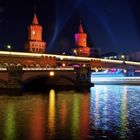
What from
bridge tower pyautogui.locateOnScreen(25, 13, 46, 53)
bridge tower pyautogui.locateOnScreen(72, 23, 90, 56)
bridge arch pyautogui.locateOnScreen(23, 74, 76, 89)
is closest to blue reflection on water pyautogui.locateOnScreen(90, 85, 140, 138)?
bridge arch pyautogui.locateOnScreen(23, 74, 76, 89)

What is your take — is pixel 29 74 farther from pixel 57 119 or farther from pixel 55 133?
pixel 55 133

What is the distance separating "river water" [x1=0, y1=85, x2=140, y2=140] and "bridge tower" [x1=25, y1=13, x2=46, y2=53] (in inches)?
2281

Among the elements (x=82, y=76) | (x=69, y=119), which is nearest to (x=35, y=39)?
(x=82, y=76)

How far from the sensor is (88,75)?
216 feet

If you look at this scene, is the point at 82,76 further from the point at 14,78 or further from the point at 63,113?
the point at 63,113

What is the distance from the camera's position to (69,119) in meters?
30.8

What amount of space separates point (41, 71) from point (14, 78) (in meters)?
5.03

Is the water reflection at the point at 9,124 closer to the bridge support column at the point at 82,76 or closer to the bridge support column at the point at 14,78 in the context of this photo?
the bridge support column at the point at 14,78

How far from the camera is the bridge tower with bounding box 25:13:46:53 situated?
3935 inches

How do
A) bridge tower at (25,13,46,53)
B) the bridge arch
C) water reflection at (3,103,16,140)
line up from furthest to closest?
bridge tower at (25,13,46,53) < the bridge arch < water reflection at (3,103,16,140)

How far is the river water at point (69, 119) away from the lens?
25312 mm

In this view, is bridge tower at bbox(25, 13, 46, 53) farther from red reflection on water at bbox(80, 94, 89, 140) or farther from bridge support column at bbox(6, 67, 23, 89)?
red reflection on water at bbox(80, 94, 89, 140)

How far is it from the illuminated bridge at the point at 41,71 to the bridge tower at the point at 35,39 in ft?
34.9

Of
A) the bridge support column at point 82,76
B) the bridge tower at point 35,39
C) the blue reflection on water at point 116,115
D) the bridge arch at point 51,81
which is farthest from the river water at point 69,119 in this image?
the bridge tower at point 35,39
